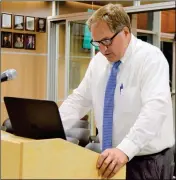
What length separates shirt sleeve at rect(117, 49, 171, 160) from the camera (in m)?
1.37

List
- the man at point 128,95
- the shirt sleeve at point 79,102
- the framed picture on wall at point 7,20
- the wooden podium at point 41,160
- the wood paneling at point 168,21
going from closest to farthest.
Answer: the wooden podium at point 41,160
the man at point 128,95
the shirt sleeve at point 79,102
the framed picture on wall at point 7,20
the wood paneling at point 168,21

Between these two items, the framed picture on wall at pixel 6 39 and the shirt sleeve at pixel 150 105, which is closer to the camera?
the shirt sleeve at pixel 150 105

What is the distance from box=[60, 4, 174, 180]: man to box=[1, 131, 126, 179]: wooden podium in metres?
0.40

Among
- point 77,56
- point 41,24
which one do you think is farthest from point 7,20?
point 77,56

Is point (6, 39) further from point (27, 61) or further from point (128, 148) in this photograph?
point (128, 148)

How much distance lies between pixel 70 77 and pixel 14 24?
1.12 metres

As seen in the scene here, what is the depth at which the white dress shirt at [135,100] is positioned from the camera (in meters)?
1.40

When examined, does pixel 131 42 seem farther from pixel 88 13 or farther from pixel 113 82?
pixel 88 13

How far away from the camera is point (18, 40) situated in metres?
5.56

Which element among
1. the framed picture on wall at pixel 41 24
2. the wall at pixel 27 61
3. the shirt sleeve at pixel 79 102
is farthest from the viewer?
the framed picture on wall at pixel 41 24

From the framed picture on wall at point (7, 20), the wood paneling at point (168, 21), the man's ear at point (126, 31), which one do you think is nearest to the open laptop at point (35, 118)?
the man's ear at point (126, 31)

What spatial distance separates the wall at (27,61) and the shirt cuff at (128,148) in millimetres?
4198

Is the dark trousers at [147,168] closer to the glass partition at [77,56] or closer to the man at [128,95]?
the man at [128,95]

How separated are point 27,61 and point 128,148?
454 cm
